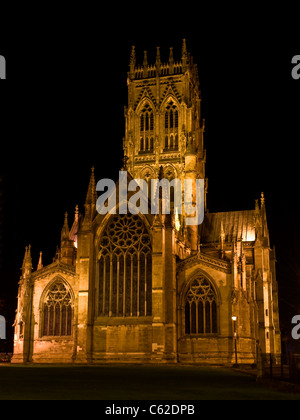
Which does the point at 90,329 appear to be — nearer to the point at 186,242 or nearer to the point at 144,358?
the point at 144,358

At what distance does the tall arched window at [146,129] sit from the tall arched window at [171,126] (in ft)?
6.01

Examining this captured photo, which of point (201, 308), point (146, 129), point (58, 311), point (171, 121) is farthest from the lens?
point (146, 129)

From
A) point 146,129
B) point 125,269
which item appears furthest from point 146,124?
point 125,269

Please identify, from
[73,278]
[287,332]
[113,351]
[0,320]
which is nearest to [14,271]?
Result: [0,320]

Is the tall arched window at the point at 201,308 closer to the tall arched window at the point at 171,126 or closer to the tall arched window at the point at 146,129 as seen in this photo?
the tall arched window at the point at 171,126

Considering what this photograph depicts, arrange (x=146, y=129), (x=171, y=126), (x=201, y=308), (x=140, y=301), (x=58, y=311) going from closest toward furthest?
(x=140, y=301) → (x=201, y=308) → (x=58, y=311) → (x=171, y=126) → (x=146, y=129)

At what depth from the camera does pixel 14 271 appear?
69688 millimetres

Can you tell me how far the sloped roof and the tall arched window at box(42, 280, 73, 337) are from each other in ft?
64.6

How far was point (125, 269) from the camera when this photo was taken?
163ft


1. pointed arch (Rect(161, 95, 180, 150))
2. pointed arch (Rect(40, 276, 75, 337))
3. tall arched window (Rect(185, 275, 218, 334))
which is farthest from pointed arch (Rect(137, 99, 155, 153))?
tall arched window (Rect(185, 275, 218, 334))

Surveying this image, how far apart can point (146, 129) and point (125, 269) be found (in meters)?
25.4

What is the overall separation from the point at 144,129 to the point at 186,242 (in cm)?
1811

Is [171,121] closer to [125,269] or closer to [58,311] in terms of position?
[125,269]

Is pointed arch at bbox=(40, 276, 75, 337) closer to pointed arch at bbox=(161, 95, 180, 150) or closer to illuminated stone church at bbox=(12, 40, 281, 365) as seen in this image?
illuminated stone church at bbox=(12, 40, 281, 365)
